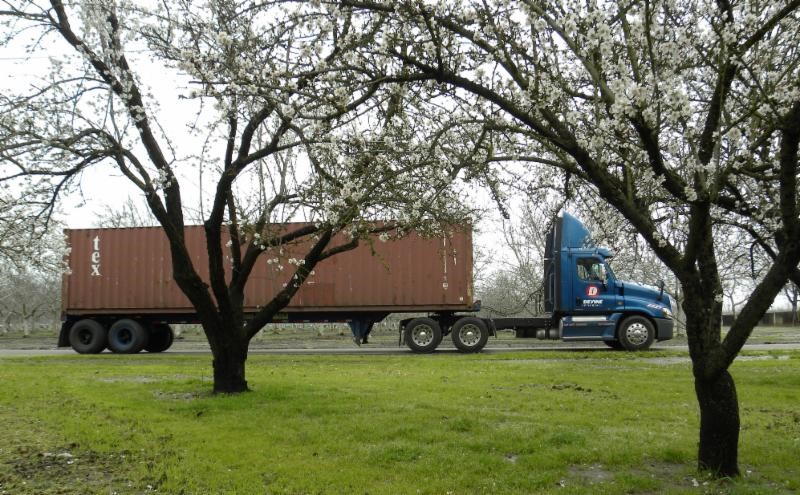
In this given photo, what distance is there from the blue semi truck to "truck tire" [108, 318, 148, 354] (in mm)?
10493

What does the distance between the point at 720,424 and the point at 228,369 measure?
23.6 feet

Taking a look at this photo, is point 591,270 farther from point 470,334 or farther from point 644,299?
point 470,334

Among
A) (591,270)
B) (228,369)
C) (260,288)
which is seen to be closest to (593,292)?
(591,270)

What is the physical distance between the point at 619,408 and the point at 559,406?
31.7 inches

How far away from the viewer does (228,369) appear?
33.1 feet

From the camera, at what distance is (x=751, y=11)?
480 cm

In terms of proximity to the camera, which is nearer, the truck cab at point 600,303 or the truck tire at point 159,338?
the truck cab at point 600,303

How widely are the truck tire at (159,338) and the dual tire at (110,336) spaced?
766 millimetres

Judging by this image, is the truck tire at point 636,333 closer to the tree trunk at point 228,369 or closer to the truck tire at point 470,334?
the truck tire at point 470,334

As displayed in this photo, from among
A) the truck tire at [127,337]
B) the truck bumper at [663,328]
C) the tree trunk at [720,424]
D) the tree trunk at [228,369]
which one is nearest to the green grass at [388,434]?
the tree trunk at [720,424]

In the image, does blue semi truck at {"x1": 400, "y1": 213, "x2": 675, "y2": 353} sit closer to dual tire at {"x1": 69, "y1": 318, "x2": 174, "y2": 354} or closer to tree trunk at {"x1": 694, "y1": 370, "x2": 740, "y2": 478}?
dual tire at {"x1": 69, "y1": 318, "x2": 174, "y2": 354}

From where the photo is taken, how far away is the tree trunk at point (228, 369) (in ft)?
33.0

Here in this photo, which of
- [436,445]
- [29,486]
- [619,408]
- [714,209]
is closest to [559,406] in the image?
[619,408]

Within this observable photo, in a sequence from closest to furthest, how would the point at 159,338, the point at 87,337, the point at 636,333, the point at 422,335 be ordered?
the point at 636,333
the point at 422,335
the point at 87,337
the point at 159,338
